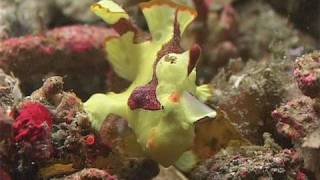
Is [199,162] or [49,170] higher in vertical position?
[49,170]

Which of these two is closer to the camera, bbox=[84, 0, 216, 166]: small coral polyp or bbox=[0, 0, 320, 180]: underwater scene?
bbox=[0, 0, 320, 180]: underwater scene

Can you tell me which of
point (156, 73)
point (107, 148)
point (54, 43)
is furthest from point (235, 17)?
point (107, 148)

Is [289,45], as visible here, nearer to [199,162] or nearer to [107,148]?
[199,162]

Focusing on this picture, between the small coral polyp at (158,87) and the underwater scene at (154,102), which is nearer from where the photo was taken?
the underwater scene at (154,102)

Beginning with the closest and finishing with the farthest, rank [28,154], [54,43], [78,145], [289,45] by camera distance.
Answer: [28,154], [78,145], [54,43], [289,45]
